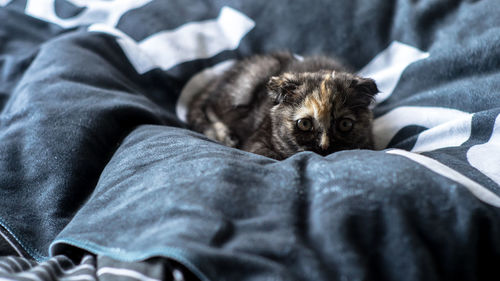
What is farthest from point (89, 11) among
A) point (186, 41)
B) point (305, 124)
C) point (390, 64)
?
point (390, 64)

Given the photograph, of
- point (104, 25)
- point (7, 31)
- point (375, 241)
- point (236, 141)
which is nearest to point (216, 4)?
point (104, 25)

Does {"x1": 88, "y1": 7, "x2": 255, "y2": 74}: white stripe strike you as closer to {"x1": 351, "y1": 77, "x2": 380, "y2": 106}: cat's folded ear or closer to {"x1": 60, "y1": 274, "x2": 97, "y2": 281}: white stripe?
{"x1": 351, "y1": 77, "x2": 380, "y2": 106}: cat's folded ear

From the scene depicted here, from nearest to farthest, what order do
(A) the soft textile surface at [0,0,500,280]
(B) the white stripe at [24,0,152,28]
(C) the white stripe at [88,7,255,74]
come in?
1. (A) the soft textile surface at [0,0,500,280]
2. (C) the white stripe at [88,7,255,74]
3. (B) the white stripe at [24,0,152,28]

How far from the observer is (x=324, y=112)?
121 centimetres

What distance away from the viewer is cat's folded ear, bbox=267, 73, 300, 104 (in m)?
1.29

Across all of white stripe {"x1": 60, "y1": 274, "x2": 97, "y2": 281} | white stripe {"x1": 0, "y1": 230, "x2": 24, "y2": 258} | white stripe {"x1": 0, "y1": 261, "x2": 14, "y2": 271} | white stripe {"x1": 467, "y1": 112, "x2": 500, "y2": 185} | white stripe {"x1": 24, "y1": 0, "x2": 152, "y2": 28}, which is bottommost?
white stripe {"x1": 0, "y1": 230, "x2": 24, "y2": 258}

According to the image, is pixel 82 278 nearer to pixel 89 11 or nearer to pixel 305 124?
pixel 305 124

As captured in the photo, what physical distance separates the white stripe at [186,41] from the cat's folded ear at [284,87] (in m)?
0.45

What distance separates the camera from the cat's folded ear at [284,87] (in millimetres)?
1287

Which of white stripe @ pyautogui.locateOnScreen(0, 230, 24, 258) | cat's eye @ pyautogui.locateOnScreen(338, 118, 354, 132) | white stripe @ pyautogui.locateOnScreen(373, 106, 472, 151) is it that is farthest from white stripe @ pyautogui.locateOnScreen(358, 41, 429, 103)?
white stripe @ pyautogui.locateOnScreen(0, 230, 24, 258)

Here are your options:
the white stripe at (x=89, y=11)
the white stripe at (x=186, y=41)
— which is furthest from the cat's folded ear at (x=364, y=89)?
the white stripe at (x=89, y=11)

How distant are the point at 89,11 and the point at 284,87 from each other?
3.15 ft

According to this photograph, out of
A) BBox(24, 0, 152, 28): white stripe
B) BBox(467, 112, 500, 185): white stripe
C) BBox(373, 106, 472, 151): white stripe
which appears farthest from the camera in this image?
BBox(24, 0, 152, 28): white stripe

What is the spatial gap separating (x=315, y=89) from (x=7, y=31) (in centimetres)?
128
